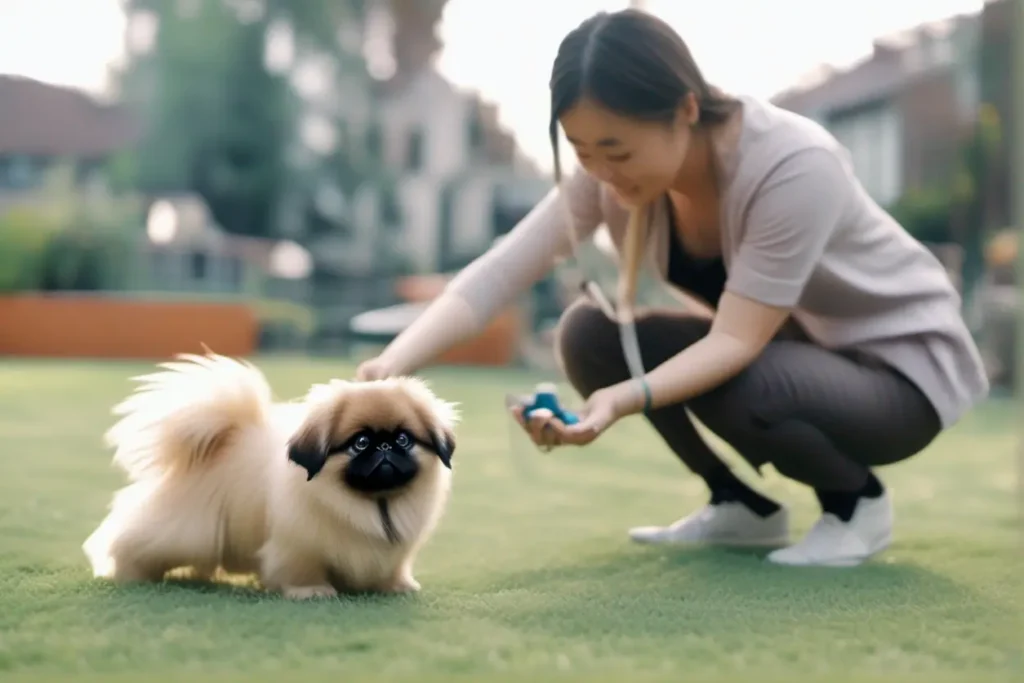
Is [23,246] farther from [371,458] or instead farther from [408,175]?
[371,458]

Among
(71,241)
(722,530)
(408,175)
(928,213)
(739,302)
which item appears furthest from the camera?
(408,175)

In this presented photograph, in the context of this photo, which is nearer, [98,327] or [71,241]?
[98,327]

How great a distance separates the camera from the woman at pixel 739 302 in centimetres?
194

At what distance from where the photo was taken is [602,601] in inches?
71.3

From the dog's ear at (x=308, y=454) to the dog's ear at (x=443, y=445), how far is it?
164 millimetres

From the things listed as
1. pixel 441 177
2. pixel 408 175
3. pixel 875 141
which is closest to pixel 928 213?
pixel 875 141

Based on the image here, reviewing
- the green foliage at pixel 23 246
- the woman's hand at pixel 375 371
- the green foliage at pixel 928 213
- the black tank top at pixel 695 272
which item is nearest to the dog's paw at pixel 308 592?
the woman's hand at pixel 375 371

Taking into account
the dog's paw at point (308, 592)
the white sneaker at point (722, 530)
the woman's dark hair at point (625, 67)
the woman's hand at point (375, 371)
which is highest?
the woman's dark hair at point (625, 67)

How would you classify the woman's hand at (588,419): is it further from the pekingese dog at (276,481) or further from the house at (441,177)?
the house at (441,177)

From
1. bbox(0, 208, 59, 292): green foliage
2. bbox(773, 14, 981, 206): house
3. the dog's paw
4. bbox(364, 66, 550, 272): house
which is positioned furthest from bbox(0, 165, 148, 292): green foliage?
the dog's paw

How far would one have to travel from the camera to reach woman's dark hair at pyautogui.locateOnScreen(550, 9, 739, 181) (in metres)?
1.89

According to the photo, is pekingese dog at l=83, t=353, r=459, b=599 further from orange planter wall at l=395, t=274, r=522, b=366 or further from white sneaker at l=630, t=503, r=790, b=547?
orange planter wall at l=395, t=274, r=522, b=366

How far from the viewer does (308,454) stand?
5.73 ft

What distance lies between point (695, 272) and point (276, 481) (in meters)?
0.95
